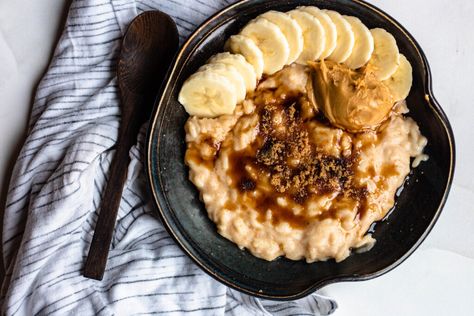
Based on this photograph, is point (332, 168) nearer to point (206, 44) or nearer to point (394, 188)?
point (394, 188)

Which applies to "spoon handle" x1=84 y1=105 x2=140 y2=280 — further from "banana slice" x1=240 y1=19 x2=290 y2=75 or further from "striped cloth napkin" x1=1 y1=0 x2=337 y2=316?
"banana slice" x1=240 y1=19 x2=290 y2=75

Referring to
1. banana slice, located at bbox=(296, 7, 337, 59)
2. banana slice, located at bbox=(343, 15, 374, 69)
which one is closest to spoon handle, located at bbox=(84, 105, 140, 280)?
banana slice, located at bbox=(296, 7, 337, 59)

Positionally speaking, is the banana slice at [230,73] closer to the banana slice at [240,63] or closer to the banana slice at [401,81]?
the banana slice at [240,63]

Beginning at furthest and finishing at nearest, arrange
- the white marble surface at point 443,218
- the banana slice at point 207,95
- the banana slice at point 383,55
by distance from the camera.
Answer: the white marble surface at point 443,218 < the banana slice at point 383,55 < the banana slice at point 207,95

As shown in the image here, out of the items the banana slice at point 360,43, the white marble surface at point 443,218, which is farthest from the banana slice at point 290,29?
the white marble surface at point 443,218

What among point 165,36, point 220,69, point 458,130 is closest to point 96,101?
point 165,36

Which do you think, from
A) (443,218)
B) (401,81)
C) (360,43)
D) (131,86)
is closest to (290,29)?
(360,43)

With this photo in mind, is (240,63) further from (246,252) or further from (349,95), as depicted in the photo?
(246,252)
